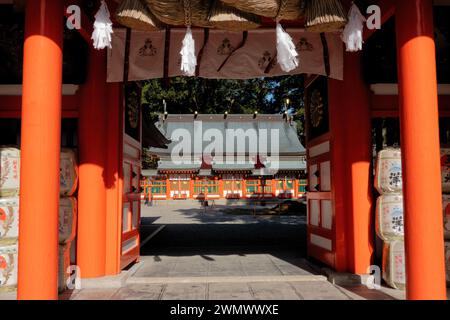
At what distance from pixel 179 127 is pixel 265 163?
8.47 metres

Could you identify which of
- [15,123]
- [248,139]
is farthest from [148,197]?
[15,123]

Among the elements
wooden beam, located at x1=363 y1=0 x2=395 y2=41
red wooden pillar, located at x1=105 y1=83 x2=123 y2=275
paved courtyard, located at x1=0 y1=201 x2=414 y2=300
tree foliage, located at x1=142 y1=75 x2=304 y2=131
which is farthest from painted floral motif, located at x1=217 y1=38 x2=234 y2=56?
tree foliage, located at x1=142 y1=75 x2=304 y2=131

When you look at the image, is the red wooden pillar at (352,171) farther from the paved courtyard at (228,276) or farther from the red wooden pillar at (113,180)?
the red wooden pillar at (113,180)

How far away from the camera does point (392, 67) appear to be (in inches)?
221

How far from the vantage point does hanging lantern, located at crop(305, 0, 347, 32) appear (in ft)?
13.1

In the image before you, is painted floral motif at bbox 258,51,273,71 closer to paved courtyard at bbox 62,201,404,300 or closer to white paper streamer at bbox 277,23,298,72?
white paper streamer at bbox 277,23,298,72

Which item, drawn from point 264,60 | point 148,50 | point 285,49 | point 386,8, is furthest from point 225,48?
point 386,8

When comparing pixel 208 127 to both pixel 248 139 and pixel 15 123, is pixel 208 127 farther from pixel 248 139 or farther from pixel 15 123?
pixel 15 123

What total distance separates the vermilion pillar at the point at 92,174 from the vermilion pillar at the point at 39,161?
5.77 feet

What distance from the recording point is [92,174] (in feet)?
18.0

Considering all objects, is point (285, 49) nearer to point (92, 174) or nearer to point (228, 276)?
point (92, 174)

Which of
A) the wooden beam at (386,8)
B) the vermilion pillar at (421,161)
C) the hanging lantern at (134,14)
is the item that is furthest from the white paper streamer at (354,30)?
the hanging lantern at (134,14)

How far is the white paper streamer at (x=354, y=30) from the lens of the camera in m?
Result: 4.11

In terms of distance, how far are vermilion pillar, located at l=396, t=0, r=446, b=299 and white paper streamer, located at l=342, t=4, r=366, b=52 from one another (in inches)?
19.6
